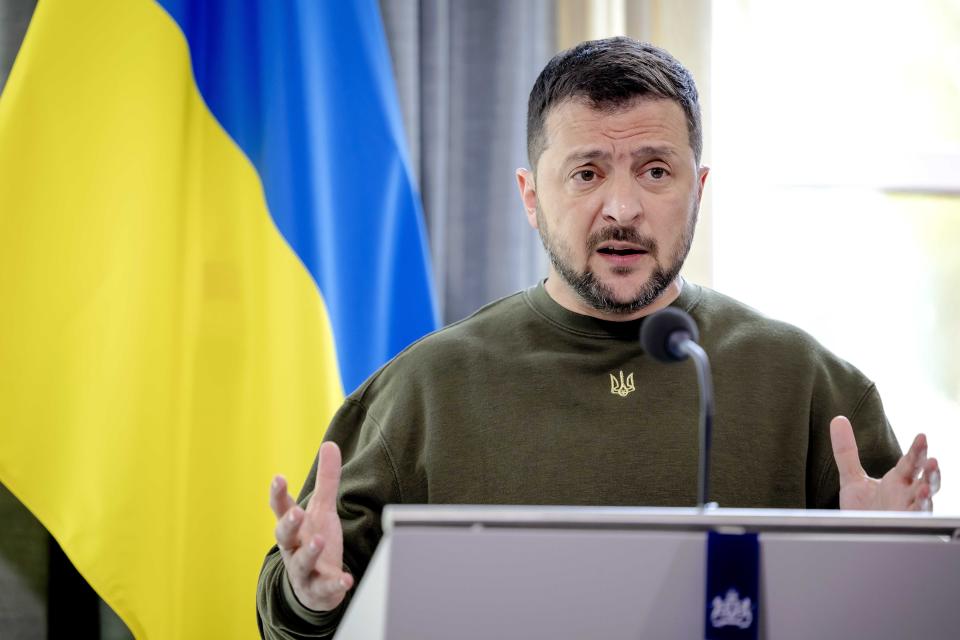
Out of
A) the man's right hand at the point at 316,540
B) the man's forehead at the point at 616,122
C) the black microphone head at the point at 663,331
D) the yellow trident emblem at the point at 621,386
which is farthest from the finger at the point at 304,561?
the man's forehead at the point at 616,122

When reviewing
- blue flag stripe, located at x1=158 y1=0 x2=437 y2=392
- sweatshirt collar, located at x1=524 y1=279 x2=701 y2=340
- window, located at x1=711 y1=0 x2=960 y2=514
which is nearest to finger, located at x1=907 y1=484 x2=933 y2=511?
sweatshirt collar, located at x1=524 y1=279 x2=701 y2=340

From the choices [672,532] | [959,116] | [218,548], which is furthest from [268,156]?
[959,116]

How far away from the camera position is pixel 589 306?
166cm

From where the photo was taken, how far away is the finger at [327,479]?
123 cm

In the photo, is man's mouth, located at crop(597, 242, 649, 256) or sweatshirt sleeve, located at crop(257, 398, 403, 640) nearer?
sweatshirt sleeve, located at crop(257, 398, 403, 640)

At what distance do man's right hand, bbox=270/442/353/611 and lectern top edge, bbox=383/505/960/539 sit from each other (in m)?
0.33

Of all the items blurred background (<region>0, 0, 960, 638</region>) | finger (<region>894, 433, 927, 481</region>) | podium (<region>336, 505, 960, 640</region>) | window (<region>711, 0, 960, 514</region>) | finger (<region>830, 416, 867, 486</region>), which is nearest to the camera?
podium (<region>336, 505, 960, 640</region>)

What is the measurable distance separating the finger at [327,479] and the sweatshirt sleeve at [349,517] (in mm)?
152

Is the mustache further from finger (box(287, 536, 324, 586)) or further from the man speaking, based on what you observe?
finger (box(287, 536, 324, 586))

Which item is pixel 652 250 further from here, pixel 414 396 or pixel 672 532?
pixel 672 532

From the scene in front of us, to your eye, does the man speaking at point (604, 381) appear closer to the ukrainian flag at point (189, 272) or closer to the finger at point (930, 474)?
the finger at point (930, 474)

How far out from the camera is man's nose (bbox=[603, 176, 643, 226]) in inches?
61.5

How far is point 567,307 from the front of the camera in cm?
169

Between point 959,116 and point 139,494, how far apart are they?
230 cm
